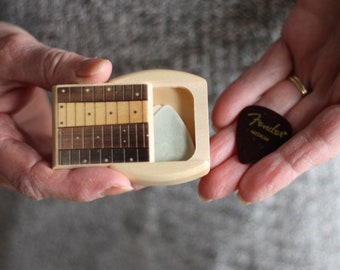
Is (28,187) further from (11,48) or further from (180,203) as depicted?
(180,203)

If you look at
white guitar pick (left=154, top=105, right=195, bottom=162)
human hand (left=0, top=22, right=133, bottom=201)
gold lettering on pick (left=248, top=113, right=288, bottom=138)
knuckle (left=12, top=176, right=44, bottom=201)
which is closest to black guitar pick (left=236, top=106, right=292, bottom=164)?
gold lettering on pick (left=248, top=113, right=288, bottom=138)

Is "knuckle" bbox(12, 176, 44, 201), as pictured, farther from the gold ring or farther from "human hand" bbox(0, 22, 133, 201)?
the gold ring

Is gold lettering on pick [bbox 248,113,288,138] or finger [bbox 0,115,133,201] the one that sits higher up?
gold lettering on pick [bbox 248,113,288,138]

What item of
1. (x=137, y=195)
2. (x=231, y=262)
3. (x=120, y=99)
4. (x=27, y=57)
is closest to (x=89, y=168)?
(x=120, y=99)

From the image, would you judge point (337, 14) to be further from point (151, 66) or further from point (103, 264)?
point (103, 264)

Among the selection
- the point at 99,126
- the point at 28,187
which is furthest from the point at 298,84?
the point at 28,187

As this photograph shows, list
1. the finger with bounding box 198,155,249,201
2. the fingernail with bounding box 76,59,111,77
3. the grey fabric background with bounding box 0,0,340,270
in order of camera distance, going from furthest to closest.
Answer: the grey fabric background with bounding box 0,0,340,270
the finger with bounding box 198,155,249,201
the fingernail with bounding box 76,59,111,77

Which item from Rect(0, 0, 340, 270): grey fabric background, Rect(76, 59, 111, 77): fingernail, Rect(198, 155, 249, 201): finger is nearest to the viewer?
Rect(76, 59, 111, 77): fingernail

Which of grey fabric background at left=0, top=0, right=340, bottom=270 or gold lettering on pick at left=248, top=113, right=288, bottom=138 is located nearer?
gold lettering on pick at left=248, top=113, right=288, bottom=138
